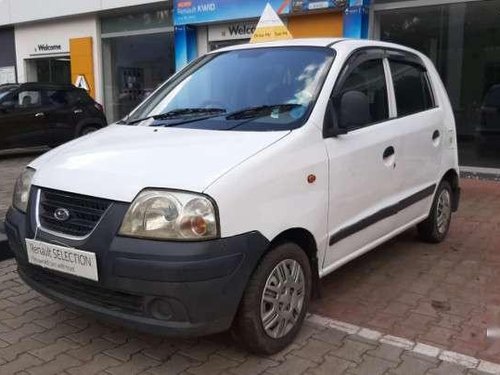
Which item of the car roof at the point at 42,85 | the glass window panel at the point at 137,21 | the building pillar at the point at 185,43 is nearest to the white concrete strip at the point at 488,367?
the car roof at the point at 42,85

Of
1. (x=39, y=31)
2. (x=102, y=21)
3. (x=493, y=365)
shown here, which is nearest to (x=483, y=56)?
(x=493, y=365)

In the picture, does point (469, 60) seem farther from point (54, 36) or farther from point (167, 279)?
point (54, 36)

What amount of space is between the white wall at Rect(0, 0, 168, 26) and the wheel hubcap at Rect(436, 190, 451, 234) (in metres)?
10.0

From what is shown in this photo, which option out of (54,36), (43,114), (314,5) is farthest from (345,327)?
(54,36)

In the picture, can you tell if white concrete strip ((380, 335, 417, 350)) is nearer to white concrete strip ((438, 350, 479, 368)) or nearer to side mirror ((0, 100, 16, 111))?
white concrete strip ((438, 350, 479, 368))

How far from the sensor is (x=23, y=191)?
362cm

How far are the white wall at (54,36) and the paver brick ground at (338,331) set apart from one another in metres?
11.9

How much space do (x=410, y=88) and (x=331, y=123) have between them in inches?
61.3

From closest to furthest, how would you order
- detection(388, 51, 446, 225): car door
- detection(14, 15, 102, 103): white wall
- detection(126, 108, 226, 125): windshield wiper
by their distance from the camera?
detection(126, 108, 226, 125): windshield wiper
detection(388, 51, 446, 225): car door
detection(14, 15, 102, 103): white wall

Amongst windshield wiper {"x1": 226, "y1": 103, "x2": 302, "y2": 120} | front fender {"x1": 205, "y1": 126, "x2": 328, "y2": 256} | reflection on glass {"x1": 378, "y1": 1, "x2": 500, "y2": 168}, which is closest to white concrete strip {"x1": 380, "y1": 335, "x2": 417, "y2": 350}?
front fender {"x1": 205, "y1": 126, "x2": 328, "y2": 256}

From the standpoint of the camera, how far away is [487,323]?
153 inches

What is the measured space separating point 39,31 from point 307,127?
53.6 feet

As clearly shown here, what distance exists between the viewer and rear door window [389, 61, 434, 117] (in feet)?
15.4

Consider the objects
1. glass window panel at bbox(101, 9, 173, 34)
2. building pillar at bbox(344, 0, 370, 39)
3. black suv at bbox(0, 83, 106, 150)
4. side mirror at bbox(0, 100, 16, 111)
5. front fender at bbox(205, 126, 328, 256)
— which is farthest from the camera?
glass window panel at bbox(101, 9, 173, 34)
